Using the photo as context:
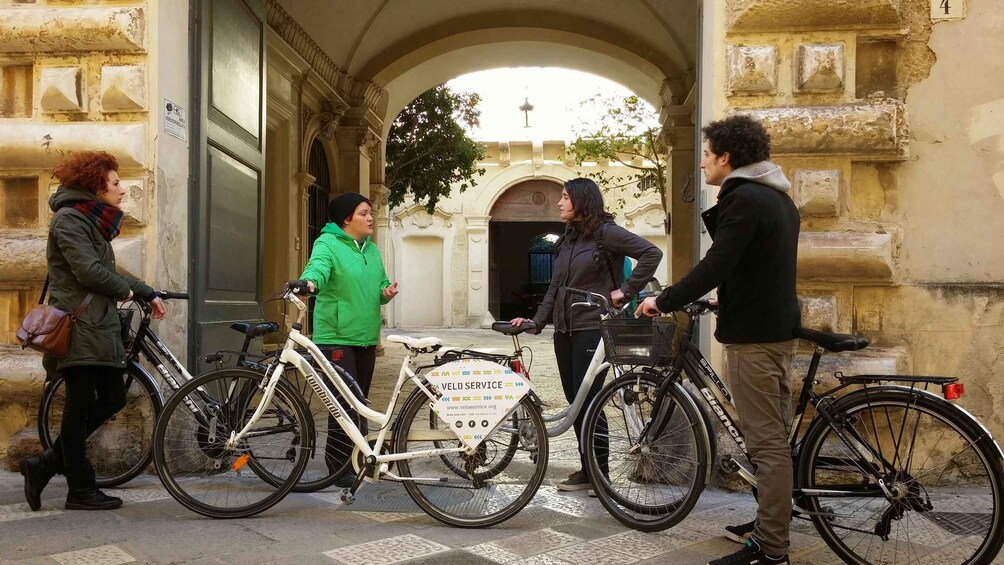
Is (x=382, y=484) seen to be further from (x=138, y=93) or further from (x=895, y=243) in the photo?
(x=895, y=243)

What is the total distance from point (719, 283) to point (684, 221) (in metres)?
8.16

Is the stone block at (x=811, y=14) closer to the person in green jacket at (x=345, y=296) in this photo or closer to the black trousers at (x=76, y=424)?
the person in green jacket at (x=345, y=296)

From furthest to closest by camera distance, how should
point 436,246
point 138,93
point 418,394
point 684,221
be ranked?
1. point 436,246
2. point 684,221
3. point 138,93
4. point 418,394

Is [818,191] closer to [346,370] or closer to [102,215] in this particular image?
[346,370]

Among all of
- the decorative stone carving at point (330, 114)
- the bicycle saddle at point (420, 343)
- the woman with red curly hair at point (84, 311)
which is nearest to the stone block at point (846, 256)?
the bicycle saddle at point (420, 343)

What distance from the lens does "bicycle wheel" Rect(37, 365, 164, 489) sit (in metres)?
4.57

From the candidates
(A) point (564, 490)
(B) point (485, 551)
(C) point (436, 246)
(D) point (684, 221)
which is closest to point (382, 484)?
(A) point (564, 490)

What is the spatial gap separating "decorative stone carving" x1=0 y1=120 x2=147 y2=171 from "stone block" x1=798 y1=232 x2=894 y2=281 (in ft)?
12.2

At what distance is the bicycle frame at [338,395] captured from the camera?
3.81 meters

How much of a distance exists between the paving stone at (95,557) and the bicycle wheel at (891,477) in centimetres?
263

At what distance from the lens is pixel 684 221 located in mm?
11227

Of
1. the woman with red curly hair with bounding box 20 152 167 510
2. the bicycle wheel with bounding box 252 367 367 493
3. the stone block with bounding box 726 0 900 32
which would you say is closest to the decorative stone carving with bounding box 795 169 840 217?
the stone block with bounding box 726 0 900 32

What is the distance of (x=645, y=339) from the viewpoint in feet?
12.3

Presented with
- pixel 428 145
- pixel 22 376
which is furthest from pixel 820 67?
pixel 428 145
